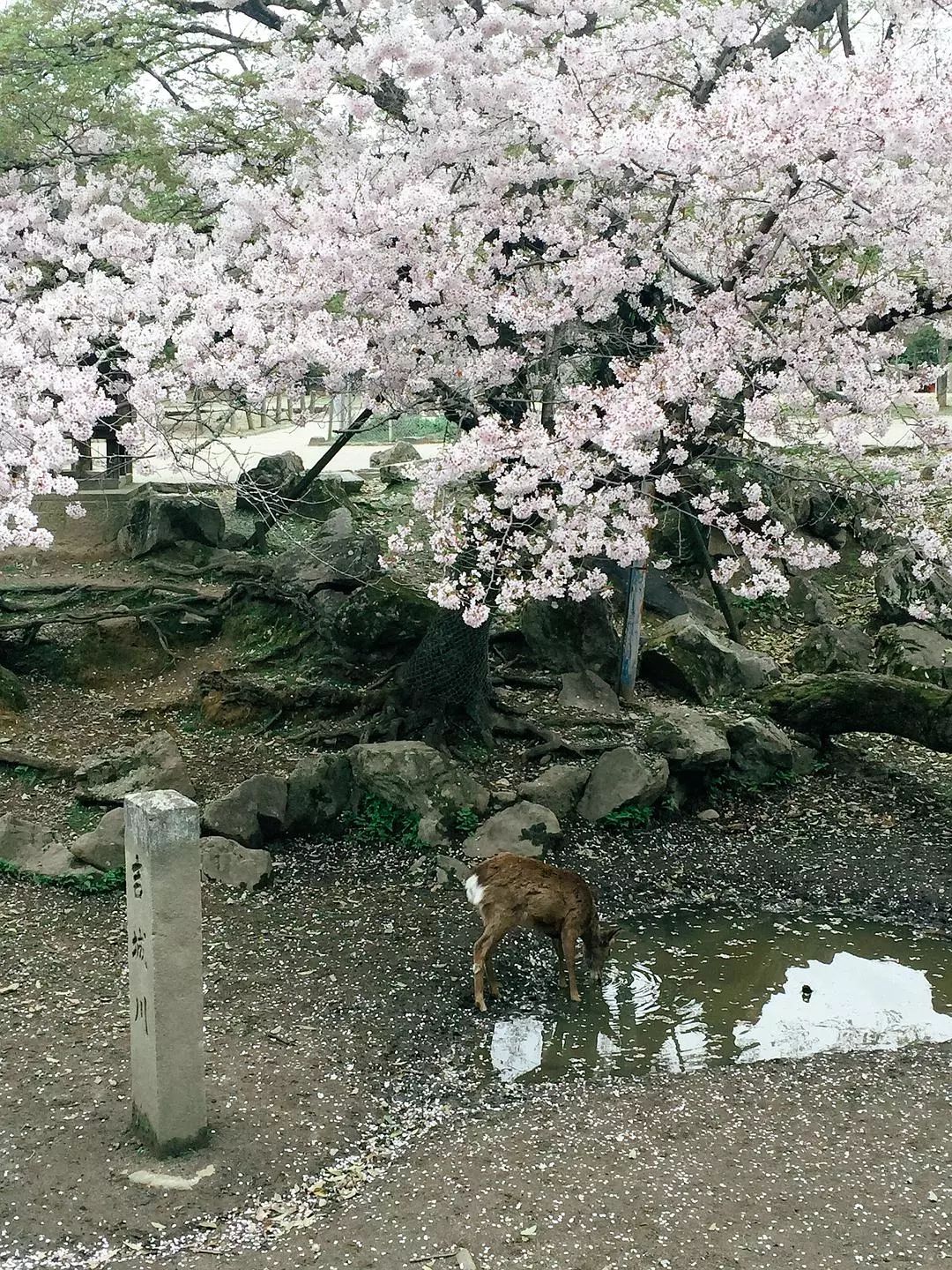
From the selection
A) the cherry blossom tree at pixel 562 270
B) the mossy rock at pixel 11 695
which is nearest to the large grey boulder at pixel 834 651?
the cherry blossom tree at pixel 562 270

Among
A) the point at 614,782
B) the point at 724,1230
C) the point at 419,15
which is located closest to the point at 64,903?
the point at 614,782

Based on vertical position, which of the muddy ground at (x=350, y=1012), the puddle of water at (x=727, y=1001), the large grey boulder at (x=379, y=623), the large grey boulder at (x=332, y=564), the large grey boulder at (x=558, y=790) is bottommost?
the puddle of water at (x=727, y=1001)

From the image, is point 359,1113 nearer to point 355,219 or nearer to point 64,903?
point 64,903

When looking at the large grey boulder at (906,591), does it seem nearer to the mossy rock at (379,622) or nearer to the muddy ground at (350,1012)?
the muddy ground at (350,1012)

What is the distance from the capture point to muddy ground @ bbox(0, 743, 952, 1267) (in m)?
4.62

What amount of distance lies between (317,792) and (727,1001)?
10.9 feet

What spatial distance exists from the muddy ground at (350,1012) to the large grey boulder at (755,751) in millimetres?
218

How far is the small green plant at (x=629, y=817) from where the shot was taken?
8734 mm

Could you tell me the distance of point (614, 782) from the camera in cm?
876

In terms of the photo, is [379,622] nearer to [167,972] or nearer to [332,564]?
[332,564]

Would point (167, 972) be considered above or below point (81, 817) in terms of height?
above

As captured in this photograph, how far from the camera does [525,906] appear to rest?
20.7 ft

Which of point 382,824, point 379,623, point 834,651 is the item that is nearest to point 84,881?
point 382,824

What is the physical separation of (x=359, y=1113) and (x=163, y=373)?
4.33 metres
